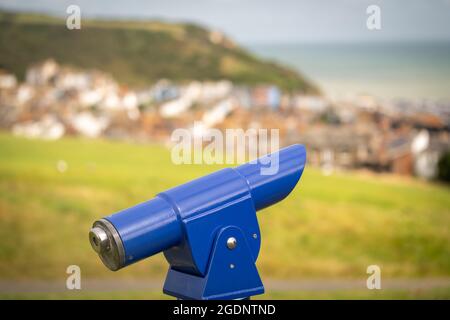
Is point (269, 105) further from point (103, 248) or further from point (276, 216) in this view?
point (103, 248)

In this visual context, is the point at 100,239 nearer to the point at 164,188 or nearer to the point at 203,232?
the point at 203,232

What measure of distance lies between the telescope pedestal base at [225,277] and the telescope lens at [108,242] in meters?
0.21

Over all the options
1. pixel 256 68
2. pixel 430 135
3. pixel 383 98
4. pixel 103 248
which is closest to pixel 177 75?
pixel 256 68

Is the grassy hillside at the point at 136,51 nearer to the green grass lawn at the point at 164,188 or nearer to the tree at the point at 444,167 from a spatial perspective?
the green grass lawn at the point at 164,188

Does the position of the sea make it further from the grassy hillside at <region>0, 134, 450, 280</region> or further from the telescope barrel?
the telescope barrel

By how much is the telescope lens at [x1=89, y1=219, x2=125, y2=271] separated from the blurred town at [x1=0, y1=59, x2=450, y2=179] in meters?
5.72

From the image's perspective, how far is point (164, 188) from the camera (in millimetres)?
7402

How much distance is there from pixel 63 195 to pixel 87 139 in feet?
2.30

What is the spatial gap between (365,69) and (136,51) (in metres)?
2.45

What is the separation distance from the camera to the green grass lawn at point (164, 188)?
275 inches

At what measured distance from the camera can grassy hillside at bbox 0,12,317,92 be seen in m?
7.52

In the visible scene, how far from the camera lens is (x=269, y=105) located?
768 centimetres

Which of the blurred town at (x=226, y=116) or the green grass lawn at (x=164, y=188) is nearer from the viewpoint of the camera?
the green grass lawn at (x=164, y=188)

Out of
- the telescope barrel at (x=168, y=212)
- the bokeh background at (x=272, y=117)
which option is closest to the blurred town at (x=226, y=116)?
the bokeh background at (x=272, y=117)
